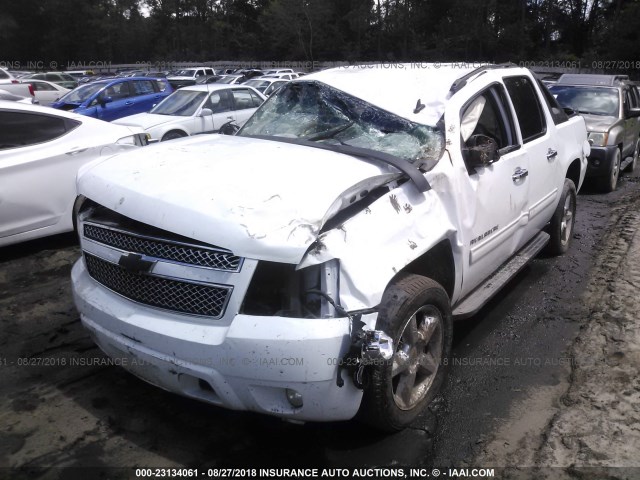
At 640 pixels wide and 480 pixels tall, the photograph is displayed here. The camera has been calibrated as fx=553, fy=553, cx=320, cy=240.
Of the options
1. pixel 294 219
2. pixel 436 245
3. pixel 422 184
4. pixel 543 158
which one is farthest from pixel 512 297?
pixel 294 219

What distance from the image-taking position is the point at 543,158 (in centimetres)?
460

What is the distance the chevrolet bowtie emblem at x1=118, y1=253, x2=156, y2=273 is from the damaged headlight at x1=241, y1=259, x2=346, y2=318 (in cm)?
55

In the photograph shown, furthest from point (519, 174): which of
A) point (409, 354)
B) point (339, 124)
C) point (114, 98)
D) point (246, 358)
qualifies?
point (114, 98)

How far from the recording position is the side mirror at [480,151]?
11.3 feet

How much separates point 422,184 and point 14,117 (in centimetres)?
454

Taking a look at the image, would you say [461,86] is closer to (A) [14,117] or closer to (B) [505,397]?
(B) [505,397]

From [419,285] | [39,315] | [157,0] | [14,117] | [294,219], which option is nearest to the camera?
[294,219]

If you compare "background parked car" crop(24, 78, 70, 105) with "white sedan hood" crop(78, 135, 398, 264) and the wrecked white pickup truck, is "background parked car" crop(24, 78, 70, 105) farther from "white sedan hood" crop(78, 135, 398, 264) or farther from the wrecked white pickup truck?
"white sedan hood" crop(78, 135, 398, 264)

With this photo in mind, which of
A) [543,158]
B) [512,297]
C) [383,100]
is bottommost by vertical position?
[512,297]

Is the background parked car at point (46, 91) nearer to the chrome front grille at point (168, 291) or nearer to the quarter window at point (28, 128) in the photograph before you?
the quarter window at point (28, 128)

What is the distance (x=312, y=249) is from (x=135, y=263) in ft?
2.97

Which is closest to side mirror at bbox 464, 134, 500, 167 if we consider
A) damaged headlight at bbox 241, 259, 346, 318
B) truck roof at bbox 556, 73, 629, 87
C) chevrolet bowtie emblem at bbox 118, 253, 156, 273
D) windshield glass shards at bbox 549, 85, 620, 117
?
damaged headlight at bbox 241, 259, 346, 318

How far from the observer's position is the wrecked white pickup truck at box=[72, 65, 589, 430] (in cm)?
243

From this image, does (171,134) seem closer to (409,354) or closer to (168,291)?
(168,291)
